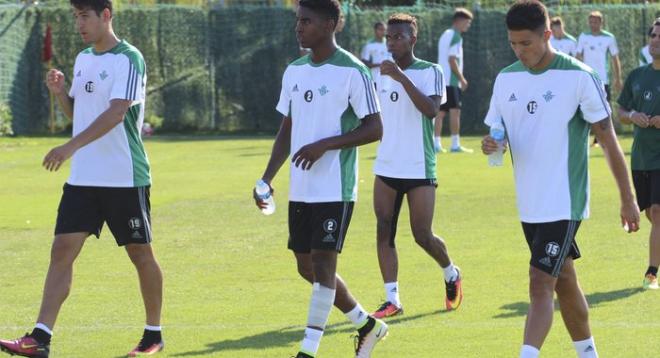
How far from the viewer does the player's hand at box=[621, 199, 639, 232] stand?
772 centimetres

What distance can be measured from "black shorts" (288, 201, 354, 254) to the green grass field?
0.92 m

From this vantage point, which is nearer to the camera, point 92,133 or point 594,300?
point 92,133

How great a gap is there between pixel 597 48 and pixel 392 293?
54.0ft

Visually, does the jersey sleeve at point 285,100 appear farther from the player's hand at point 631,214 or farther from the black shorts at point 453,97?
the black shorts at point 453,97

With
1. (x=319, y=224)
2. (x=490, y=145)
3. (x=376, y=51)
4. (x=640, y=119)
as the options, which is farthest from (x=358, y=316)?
(x=376, y=51)

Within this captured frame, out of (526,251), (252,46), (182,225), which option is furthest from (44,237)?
(252,46)

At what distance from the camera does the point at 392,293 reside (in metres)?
10.7

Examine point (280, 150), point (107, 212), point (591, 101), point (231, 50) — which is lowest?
point (231, 50)

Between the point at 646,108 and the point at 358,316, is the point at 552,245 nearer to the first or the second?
the point at 358,316

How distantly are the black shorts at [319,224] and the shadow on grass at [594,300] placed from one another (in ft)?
7.52

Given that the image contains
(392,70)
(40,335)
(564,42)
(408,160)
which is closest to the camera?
(40,335)

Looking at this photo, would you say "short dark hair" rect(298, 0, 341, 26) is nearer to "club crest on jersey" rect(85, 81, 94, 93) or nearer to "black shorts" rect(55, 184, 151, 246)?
"club crest on jersey" rect(85, 81, 94, 93)

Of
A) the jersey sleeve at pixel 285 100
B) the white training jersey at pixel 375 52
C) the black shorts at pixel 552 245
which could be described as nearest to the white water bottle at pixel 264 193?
the jersey sleeve at pixel 285 100

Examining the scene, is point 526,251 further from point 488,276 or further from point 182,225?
point 182,225
